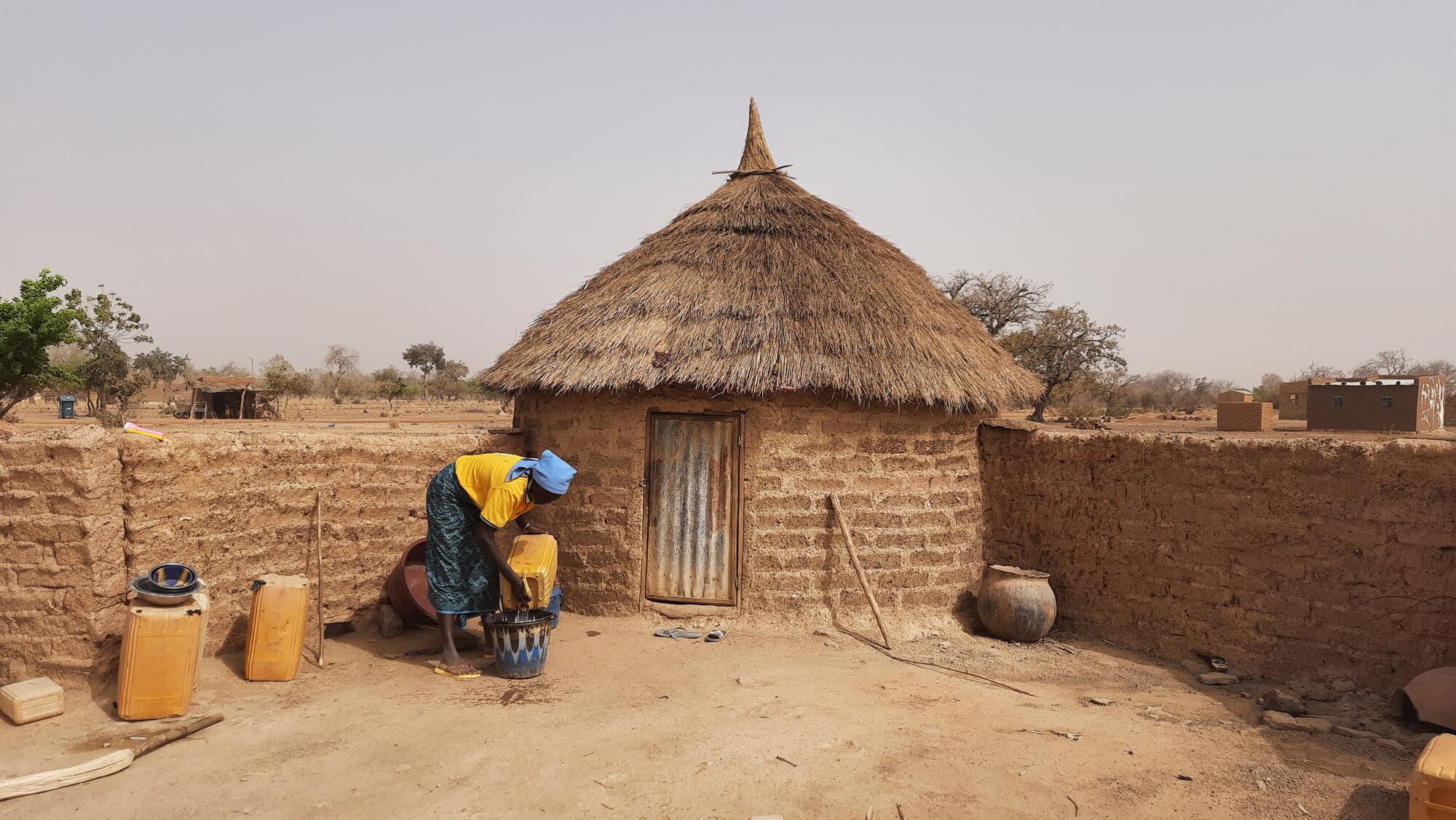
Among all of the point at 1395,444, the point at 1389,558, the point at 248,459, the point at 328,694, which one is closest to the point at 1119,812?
the point at 1389,558

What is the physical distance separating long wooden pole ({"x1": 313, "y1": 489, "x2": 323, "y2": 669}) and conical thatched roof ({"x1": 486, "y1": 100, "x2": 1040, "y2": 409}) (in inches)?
69.9

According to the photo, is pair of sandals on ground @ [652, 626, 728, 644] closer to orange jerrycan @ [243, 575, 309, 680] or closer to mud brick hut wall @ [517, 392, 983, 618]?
mud brick hut wall @ [517, 392, 983, 618]

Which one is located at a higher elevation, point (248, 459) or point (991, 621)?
point (248, 459)

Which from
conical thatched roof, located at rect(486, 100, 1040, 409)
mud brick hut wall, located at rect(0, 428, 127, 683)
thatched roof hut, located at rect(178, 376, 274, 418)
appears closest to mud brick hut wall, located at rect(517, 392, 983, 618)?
conical thatched roof, located at rect(486, 100, 1040, 409)

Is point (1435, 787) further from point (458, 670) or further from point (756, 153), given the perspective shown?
point (756, 153)

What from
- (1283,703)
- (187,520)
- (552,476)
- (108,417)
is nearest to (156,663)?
(187,520)

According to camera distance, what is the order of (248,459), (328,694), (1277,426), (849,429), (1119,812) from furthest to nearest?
(1277,426) < (849,429) < (248,459) < (328,694) < (1119,812)

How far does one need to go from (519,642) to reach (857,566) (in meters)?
2.56

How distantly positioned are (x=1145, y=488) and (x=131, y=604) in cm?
648

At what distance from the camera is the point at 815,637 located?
19.8 feet

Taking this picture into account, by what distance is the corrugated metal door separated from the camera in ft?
20.8

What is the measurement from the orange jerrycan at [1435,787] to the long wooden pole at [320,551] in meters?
5.59

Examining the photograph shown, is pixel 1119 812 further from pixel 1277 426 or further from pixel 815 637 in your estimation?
pixel 1277 426

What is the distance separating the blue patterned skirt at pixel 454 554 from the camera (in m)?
5.09
